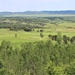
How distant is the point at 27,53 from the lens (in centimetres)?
8725

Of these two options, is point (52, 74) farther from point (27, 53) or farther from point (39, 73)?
point (27, 53)

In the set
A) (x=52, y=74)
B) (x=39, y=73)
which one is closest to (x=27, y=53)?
(x=39, y=73)

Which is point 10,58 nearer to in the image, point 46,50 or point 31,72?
point 31,72

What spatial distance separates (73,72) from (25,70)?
18625 mm

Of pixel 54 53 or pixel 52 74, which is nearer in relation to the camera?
pixel 52 74

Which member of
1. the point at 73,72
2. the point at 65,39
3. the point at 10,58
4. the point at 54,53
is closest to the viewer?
the point at 73,72

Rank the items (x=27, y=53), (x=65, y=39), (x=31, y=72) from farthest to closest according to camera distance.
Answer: (x=65, y=39) → (x=27, y=53) → (x=31, y=72)

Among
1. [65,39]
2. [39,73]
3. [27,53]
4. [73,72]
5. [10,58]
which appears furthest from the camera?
[65,39]

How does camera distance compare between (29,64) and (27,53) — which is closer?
(29,64)

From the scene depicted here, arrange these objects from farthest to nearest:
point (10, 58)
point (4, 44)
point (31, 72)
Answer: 1. point (4, 44)
2. point (10, 58)
3. point (31, 72)

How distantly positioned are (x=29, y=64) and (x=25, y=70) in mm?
2804

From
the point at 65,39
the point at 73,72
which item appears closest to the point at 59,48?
the point at 73,72

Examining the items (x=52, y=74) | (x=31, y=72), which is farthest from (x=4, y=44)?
(x=52, y=74)

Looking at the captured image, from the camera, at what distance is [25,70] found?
76.3m
